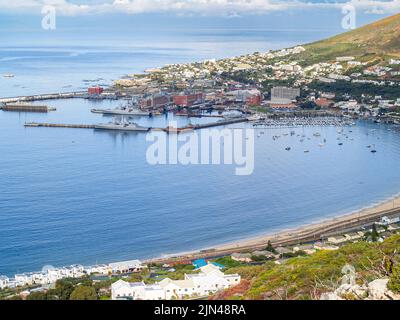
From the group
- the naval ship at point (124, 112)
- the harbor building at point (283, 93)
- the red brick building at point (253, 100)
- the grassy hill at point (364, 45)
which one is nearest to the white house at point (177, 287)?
the naval ship at point (124, 112)

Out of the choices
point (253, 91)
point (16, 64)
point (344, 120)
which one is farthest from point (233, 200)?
point (16, 64)

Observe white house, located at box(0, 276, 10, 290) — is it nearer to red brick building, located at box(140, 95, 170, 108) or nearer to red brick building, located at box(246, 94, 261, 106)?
red brick building, located at box(140, 95, 170, 108)

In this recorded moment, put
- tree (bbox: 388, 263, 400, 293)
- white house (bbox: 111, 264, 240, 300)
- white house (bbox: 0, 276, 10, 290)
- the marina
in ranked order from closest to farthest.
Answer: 1. tree (bbox: 388, 263, 400, 293)
2. white house (bbox: 111, 264, 240, 300)
3. white house (bbox: 0, 276, 10, 290)
4. the marina

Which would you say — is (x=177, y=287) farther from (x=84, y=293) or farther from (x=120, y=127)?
(x=120, y=127)

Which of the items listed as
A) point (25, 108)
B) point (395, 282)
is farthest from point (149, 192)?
point (25, 108)

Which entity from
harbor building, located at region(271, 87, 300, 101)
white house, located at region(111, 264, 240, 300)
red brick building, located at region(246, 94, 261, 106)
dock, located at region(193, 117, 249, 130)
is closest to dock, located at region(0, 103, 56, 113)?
dock, located at region(193, 117, 249, 130)
